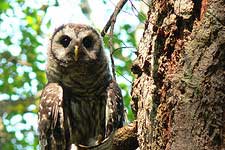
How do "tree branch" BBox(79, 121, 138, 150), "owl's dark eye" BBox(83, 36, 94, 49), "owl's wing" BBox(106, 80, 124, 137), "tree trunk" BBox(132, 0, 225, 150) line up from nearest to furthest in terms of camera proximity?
"tree trunk" BBox(132, 0, 225, 150) → "tree branch" BBox(79, 121, 138, 150) → "owl's wing" BBox(106, 80, 124, 137) → "owl's dark eye" BBox(83, 36, 94, 49)

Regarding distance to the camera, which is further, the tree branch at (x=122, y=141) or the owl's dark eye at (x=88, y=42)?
the owl's dark eye at (x=88, y=42)

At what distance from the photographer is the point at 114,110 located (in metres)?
3.88

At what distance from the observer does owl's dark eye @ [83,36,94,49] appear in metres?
4.53

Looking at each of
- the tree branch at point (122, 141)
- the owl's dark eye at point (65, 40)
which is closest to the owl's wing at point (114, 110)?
the owl's dark eye at point (65, 40)

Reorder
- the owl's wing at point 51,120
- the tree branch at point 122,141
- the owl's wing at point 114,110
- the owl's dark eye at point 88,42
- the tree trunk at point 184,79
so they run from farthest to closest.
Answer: the owl's dark eye at point 88,42 → the owl's wing at point 51,120 → the owl's wing at point 114,110 → the tree branch at point 122,141 → the tree trunk at point 184,79

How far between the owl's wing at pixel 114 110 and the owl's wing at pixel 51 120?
0.36 meters

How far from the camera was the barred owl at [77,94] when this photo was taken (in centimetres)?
396

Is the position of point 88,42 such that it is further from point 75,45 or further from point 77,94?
point 77,94

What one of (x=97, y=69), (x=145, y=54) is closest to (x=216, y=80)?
(x=145, y=54)

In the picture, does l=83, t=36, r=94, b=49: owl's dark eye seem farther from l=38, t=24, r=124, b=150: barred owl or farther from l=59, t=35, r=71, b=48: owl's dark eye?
l=59, t=35, r=71, b=48: owl's dark eye

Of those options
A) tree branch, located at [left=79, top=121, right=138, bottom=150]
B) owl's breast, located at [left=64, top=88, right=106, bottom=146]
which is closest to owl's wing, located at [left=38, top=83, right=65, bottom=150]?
owl's breast, located at [left=64, top=88, right=106, bottom=146]

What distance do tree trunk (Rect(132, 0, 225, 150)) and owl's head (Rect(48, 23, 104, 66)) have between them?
5.66 feet

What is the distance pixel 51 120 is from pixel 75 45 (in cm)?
74

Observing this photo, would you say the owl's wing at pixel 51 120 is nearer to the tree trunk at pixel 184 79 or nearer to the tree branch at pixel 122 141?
the tree branch at pixel 122 141
